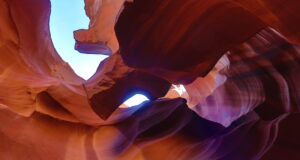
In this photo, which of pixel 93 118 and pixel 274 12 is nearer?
pixel 274 12

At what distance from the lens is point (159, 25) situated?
760 millimetres

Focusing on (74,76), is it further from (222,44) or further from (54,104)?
(222,44)

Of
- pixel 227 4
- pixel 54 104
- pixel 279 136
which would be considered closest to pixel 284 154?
pixel 279 136

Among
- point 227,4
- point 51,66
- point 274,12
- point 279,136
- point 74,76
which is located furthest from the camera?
point 74,76

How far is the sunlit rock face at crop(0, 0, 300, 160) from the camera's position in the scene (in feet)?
2.66

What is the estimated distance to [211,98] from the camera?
123cm

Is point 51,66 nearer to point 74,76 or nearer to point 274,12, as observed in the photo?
point 74,76

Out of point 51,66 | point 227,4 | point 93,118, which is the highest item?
point 227,4

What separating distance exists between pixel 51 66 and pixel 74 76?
6.3 inches

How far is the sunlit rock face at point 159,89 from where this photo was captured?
812 millimetres

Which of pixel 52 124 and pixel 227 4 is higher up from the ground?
pixel 227 4

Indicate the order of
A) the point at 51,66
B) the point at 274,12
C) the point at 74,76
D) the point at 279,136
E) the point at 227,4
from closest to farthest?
1. the point at 274,12
2. the point at 227,4
3. the point at 279,136
4. the point at 51,66
5. the point at 74,76

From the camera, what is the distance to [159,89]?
0.98m

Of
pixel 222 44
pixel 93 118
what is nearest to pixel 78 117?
pixel 93 118
